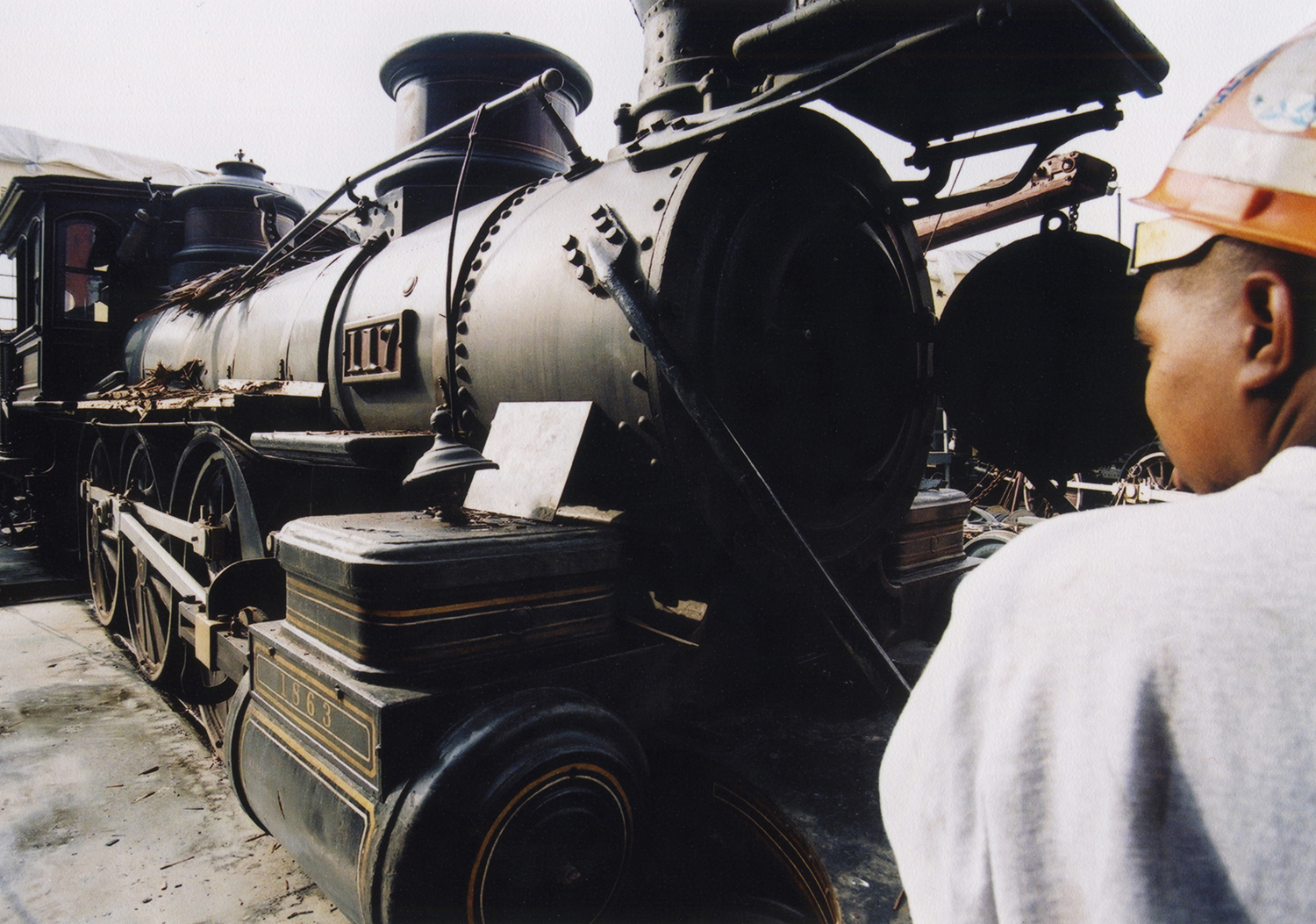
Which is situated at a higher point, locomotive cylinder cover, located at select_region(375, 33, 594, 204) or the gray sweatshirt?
locomotive cylinder cover, located at select_region(375, 33, 594, 204)

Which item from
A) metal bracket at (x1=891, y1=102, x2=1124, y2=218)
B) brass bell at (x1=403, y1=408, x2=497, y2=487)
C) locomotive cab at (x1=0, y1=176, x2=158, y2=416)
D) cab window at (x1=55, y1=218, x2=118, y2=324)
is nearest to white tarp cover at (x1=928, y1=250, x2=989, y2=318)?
metal bracket at (x1=891, y1=102, x2=1124, y2=218)

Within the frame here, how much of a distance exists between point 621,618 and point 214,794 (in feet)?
7.83

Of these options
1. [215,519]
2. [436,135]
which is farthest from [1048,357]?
[215,519]

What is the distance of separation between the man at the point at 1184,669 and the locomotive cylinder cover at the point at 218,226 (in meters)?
7.83

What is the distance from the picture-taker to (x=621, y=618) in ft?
6.63

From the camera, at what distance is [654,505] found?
2141mm

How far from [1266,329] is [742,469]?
4.66ft

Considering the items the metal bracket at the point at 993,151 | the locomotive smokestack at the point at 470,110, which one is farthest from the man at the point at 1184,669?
the locomotive smokestack at the point at 470,110

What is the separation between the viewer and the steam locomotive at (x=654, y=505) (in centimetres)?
165

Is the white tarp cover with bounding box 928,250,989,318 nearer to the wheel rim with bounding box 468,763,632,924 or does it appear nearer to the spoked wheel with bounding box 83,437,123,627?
the spoked wheel with bounding box 83,437,123,627

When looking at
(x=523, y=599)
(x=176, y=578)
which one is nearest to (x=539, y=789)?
(x=523, y=599)

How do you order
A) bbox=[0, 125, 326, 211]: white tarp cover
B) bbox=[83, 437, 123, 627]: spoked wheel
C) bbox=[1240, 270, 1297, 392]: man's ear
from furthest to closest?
1. bbox=[0, 125, 326, 211]: white tarp cover
2. bbox=[83, 437, 123, 627]: spoked wheel
3. bbox=[1240, 270, 1297, 392]: man's ear

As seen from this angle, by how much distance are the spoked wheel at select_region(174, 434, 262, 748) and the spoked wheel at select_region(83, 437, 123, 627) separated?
131 cm

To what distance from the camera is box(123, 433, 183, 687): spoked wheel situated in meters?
3.91
